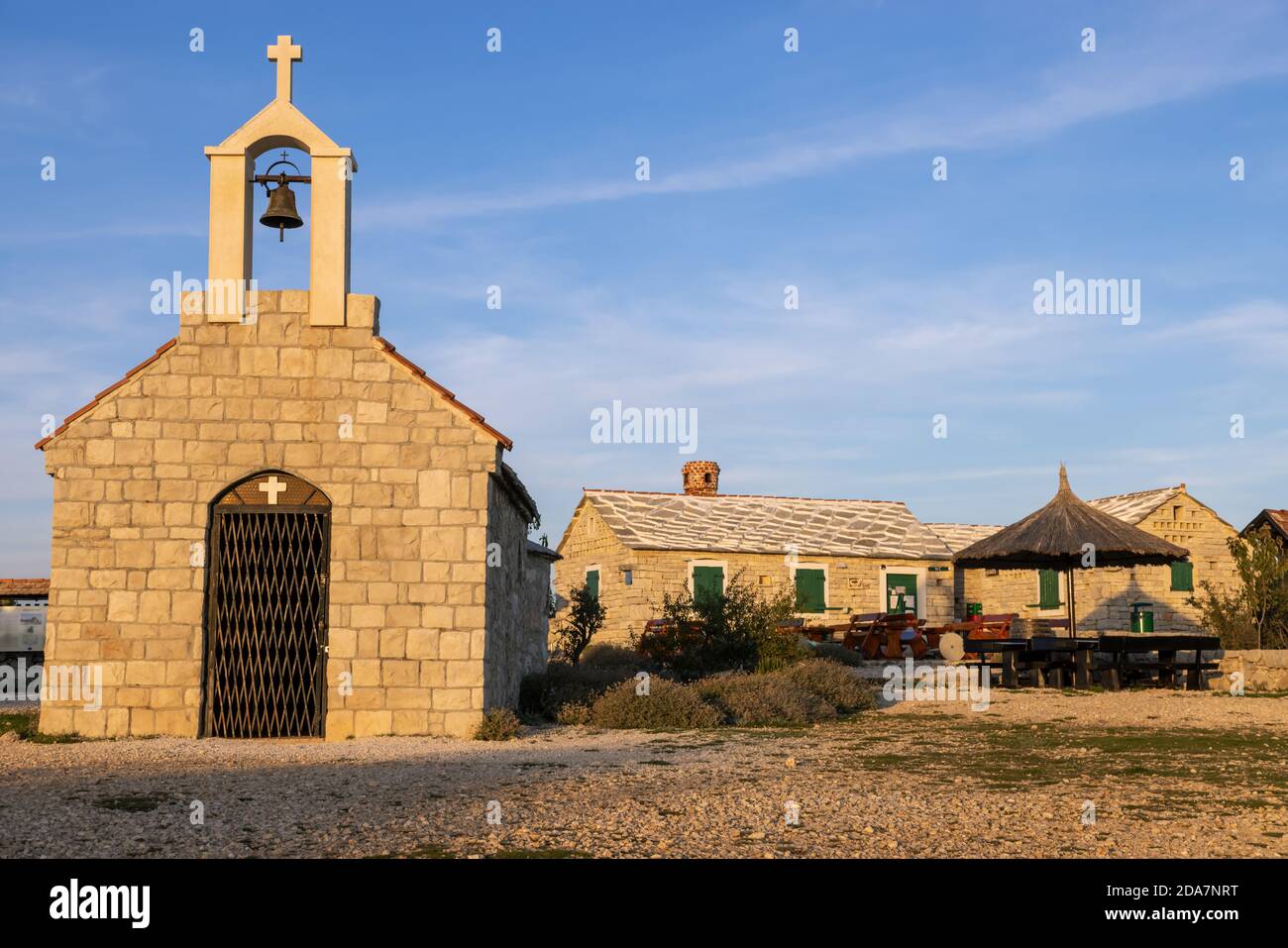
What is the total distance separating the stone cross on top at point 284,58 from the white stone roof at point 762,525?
17.1 metres

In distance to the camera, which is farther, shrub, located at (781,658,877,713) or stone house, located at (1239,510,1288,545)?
stone house, located at (1239,510,1288,545)

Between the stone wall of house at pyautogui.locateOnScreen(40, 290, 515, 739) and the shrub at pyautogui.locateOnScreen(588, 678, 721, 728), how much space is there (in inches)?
77.5

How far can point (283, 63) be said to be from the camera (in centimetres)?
1273

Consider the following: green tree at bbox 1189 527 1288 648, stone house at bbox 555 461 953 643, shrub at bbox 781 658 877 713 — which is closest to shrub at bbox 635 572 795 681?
shrub at bbox 781 658 877 713

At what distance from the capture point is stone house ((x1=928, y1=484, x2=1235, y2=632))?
30.6 meters

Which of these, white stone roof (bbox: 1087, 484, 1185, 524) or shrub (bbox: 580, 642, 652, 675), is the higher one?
white stone roof (bbox: 1087, 484, 1185, 524)

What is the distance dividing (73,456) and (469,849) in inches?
313

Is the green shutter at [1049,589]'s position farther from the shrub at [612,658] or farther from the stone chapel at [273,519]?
the stone chapel at [273,519]

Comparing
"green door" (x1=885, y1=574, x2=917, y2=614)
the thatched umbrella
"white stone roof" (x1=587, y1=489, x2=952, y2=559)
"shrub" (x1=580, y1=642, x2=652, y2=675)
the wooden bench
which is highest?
"white stone roof" (x1=587, y1=489, x2=952, y2=559)

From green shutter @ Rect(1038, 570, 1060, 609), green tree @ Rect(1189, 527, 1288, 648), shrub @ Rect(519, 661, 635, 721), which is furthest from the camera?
green shutter @ Rect(1038, 570, 1060, 609)

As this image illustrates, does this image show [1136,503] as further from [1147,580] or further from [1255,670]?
[1255,670]

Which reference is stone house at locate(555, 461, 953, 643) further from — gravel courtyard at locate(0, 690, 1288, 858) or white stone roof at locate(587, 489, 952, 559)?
gravel courtyard at locate(0, 690, 1288, 858)
